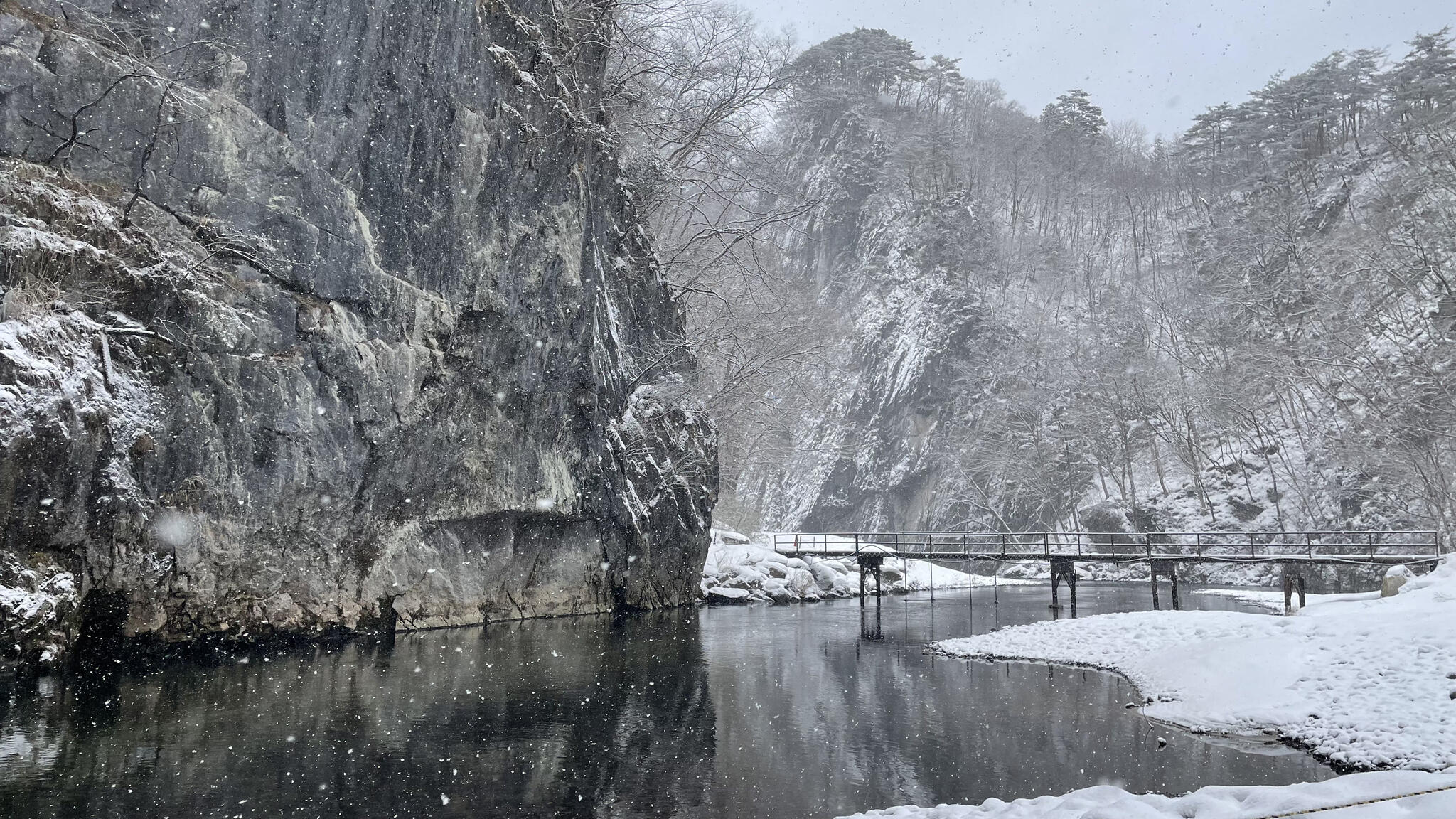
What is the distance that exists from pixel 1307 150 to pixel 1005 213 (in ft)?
77.2

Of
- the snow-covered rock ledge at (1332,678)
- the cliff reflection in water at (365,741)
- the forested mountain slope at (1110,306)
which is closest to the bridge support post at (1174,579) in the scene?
the forested mountain slope at (1110,306)

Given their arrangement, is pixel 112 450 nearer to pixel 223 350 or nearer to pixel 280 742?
pixel 223 350

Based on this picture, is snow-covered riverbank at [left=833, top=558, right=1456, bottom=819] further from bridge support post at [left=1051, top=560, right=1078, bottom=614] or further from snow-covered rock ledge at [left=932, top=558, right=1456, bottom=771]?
bridge support post at [left=1051, top=560, right=1078, bottom=614]

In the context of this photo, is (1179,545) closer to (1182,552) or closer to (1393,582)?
(1393,582)

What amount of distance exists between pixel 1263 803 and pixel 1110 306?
61949mm

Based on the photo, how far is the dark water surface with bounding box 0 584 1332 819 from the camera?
902 cm

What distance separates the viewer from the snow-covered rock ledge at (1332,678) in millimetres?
10758

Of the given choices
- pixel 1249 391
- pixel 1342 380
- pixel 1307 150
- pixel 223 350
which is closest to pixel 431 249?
pixel 223 350

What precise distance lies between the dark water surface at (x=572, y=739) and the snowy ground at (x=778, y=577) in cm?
1489

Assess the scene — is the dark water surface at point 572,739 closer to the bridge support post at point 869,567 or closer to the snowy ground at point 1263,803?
the snowy ground at point 1263,803

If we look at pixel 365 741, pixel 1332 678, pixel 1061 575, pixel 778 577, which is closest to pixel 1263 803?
pixel 1332 678

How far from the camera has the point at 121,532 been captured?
15750mm

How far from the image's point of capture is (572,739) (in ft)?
37.9

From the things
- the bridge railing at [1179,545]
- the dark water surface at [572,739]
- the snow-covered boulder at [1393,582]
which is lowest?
the dark water surface at [572,739]
